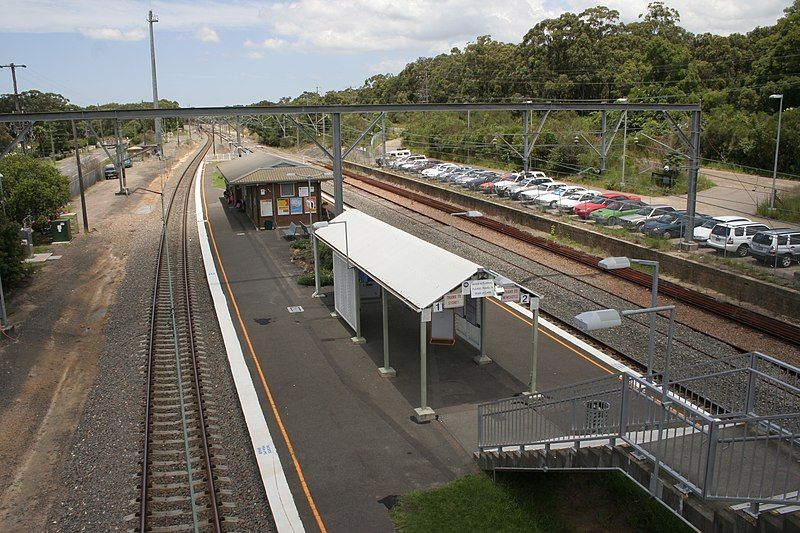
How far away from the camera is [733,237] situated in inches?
955

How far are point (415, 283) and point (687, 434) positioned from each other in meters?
6.46

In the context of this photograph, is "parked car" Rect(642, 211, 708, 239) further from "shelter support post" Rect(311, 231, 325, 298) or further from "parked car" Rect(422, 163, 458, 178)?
"parked car" Rect(422, 163, 458, 178)

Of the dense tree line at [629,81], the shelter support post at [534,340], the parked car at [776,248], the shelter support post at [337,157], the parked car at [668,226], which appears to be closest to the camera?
the shelter support post at [534,340]

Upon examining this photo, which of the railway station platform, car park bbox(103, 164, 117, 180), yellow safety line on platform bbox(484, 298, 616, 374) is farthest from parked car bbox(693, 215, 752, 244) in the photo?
car park bbox(103, 164, 117, 180)

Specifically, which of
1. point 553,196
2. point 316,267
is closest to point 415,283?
point 316,267

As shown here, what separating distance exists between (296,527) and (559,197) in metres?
28.2

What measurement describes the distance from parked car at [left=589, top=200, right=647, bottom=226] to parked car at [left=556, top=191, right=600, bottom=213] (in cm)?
206

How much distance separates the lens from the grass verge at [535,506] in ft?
31.0

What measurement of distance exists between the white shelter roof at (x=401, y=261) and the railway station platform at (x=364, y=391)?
215 cm

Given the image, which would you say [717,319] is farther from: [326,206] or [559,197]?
[326,206]

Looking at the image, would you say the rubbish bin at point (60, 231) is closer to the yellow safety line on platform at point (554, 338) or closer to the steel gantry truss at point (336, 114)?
the steel gantry truss at point (336, 114)

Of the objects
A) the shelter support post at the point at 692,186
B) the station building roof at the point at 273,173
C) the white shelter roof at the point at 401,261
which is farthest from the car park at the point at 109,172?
the shelter support post at the point at 692,186

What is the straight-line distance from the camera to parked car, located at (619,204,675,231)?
28.7 meters

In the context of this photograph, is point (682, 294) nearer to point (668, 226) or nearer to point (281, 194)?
point (668, 226)
